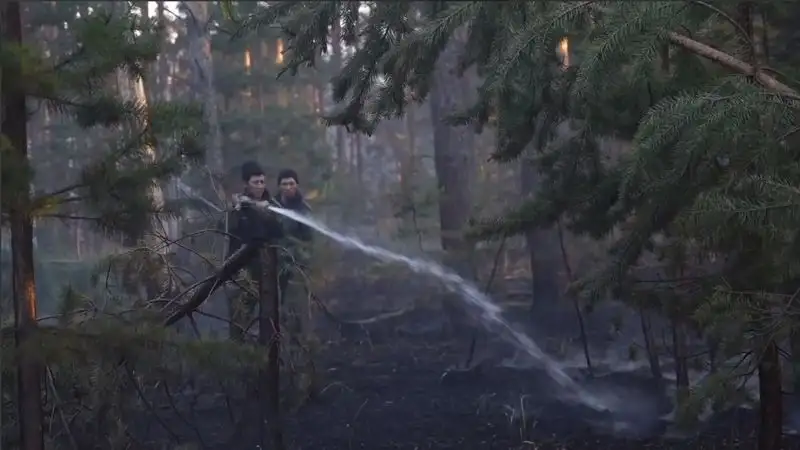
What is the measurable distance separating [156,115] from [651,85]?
3.26 m

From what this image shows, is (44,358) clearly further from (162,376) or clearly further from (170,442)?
(170,442)

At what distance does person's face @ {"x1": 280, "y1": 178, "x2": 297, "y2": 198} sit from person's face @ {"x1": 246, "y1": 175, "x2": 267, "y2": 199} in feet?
2.26

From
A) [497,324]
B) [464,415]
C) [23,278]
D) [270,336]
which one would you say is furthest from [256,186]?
[497,324]

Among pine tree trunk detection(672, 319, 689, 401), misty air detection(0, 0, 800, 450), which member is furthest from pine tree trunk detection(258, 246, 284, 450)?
pine tree trunk detection(672, 319, 689, 401)

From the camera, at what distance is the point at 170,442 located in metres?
7.85

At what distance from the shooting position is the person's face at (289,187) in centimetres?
974

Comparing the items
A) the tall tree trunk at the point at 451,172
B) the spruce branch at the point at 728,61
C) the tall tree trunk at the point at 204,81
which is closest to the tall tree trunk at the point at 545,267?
the tall tree trunk at the point at 451,172

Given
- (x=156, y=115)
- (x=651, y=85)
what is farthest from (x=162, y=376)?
(x=651, y=85)

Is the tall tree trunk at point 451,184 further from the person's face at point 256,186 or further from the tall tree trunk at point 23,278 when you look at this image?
the tall tree trunk at point 23,278

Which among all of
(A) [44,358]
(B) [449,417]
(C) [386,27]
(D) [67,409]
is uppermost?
(C) [386,27]

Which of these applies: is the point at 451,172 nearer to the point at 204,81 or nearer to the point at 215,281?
the point at 204,81

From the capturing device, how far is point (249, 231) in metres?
7.80

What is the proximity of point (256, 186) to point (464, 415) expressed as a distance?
309cm

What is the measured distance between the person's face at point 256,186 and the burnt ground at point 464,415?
1981 mm
